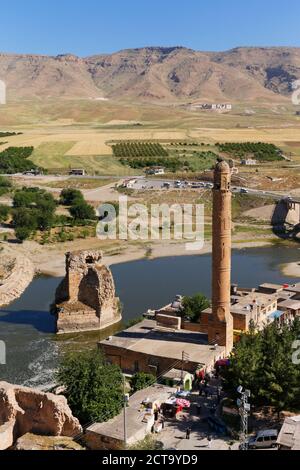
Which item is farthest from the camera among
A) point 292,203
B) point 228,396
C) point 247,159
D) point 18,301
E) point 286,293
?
point 247,159

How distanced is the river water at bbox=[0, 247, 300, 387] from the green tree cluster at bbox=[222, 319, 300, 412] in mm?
12790

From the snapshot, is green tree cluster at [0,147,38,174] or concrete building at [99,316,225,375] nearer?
concrete building at [99,316,225,375]

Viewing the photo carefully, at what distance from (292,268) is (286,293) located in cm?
1942

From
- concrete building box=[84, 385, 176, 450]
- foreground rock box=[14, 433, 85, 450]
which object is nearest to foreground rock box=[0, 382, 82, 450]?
foreground rock box=[14, 433, 85, 450]

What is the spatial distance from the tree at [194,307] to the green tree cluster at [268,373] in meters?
11.3

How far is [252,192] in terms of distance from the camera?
99.4 m

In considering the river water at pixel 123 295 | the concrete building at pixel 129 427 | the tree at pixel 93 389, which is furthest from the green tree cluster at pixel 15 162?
the concrete building at pixel 129 427

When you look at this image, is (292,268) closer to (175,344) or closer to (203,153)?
(175,344)

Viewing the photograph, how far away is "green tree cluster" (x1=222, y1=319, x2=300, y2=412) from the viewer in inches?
1090

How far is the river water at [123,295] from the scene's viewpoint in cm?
3981

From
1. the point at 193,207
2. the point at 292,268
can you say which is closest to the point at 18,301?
the point at 292,268

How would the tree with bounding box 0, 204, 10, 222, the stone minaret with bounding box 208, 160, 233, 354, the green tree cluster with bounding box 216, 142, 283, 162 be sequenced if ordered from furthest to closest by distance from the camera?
the green tree cluster with bounding box 216, 142, 283, 162, the tree with bounding box 0, 204, 10, 222, the stone minaret with bounding box 208, 160, 233, 354

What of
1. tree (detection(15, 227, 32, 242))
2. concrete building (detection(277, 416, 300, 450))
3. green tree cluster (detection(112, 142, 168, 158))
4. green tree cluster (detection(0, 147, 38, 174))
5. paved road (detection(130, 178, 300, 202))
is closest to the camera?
concrete building (detection(277, 416, 300, 450))

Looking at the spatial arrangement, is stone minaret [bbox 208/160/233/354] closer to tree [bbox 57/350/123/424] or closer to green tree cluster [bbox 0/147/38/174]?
tree [bbox 57/350/123/424]
